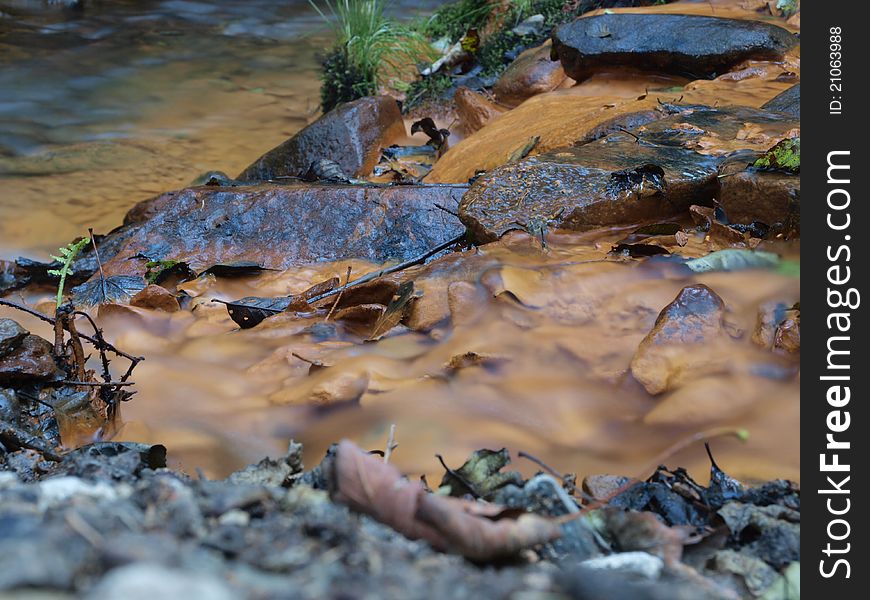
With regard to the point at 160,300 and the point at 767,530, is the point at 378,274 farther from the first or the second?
the point at 767,530

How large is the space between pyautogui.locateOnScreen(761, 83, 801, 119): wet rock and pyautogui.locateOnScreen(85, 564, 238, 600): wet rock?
3.73 metres

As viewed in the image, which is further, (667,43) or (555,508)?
(667,43)

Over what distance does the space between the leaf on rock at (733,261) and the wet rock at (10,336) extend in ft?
7.35

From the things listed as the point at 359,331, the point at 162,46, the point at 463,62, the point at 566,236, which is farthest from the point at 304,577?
the point at 162,46

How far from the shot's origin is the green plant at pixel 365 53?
7246 mm

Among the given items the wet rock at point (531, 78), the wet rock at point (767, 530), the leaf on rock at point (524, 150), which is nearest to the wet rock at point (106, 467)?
the wet rock at point (767, 530)

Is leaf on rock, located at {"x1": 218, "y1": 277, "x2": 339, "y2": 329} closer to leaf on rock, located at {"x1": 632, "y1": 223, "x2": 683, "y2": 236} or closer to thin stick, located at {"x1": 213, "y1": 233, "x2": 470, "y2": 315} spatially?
thin stick, located at {"x1": 213, "y1": 233, "x2": 470, "y2": 315}

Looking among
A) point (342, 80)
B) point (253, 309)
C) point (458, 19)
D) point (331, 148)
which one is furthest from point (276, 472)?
point (458, 19)

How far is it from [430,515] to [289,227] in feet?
10.2

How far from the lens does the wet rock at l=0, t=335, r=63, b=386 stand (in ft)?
8.07

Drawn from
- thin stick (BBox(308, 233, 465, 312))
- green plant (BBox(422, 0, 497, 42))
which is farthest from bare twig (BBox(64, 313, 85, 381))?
green plant (BBox(422, 0, 497, 42))

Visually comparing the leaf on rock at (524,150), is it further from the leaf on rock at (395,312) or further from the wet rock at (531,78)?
the wet rock at (531,78)

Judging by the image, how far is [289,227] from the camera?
4094mm
